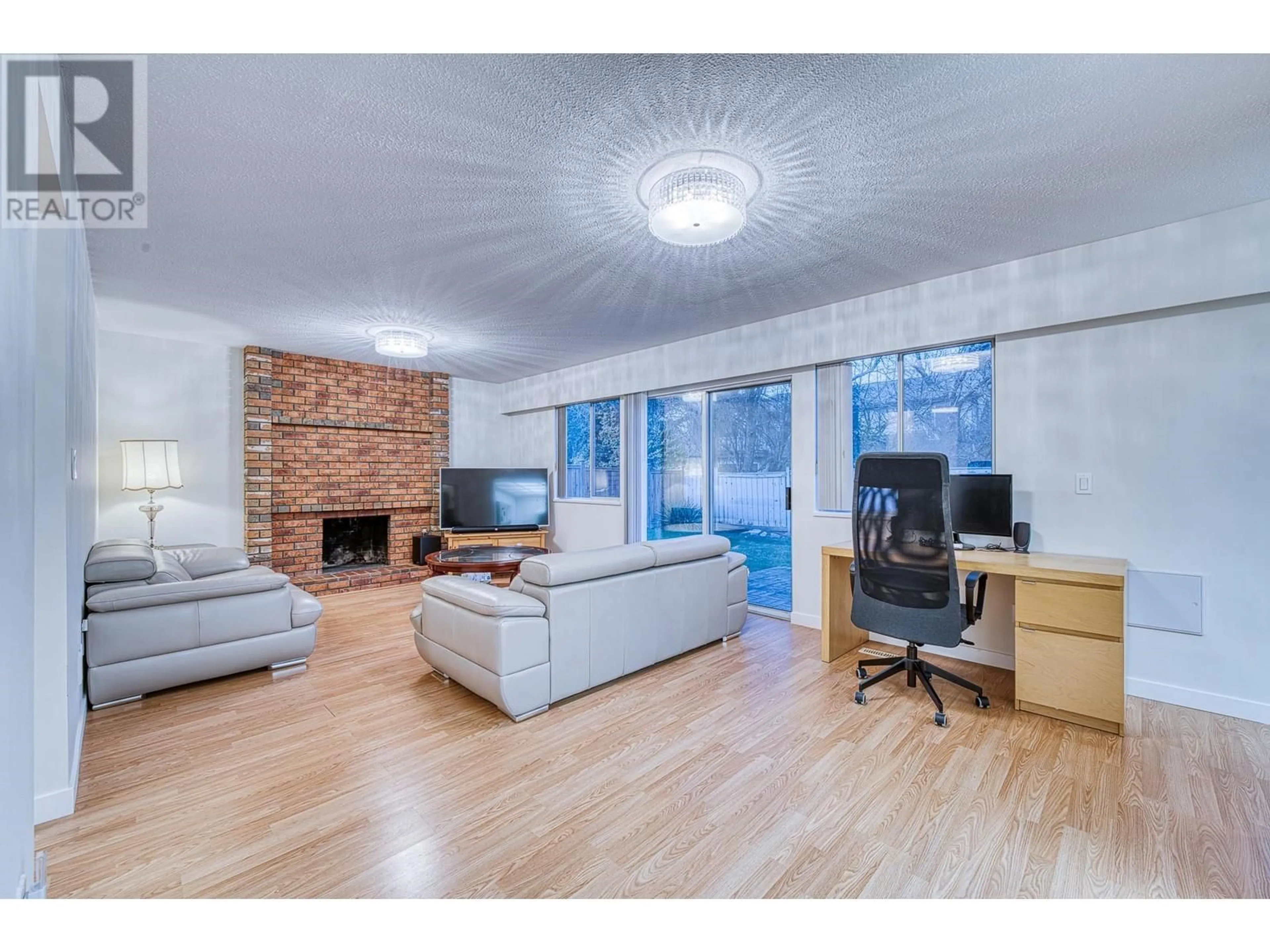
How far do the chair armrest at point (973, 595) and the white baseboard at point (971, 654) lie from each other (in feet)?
1.23

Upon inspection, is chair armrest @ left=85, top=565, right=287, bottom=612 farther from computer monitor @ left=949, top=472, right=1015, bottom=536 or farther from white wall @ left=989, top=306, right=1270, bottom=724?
white wall @ left=989, top=306, right=1270, bottom=724

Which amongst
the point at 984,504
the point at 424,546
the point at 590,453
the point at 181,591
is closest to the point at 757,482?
the point at 984,504

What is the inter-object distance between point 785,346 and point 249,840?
399 centimetres

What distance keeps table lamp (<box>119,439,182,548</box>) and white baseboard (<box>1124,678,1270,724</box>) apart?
6332 millimetres

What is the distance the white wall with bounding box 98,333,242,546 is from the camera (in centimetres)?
429

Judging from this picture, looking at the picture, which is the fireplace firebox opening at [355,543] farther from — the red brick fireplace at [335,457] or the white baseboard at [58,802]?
the white baseboard at [58,802]

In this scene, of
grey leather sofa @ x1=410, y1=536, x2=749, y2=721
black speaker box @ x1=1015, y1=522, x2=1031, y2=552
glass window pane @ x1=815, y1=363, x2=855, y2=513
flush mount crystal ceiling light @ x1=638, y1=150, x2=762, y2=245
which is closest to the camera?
flush mount crystal ceiling light @ x1=638, y1=150, x2=762, y2=245

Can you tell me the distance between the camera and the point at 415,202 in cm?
229

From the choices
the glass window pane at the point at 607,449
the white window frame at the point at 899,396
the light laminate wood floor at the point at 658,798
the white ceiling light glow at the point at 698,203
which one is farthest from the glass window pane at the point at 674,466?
the white ceiling light glow at the point at 698,203

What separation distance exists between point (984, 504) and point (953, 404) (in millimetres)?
784

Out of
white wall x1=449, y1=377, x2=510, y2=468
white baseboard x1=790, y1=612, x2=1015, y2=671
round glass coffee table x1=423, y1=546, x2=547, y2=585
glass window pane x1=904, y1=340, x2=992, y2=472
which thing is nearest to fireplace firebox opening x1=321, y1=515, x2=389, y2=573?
white wall x1=449, y1=377, x2=510, y2=468

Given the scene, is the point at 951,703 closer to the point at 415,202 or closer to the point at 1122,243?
the point at 1122,243

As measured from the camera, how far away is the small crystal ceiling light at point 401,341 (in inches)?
159
